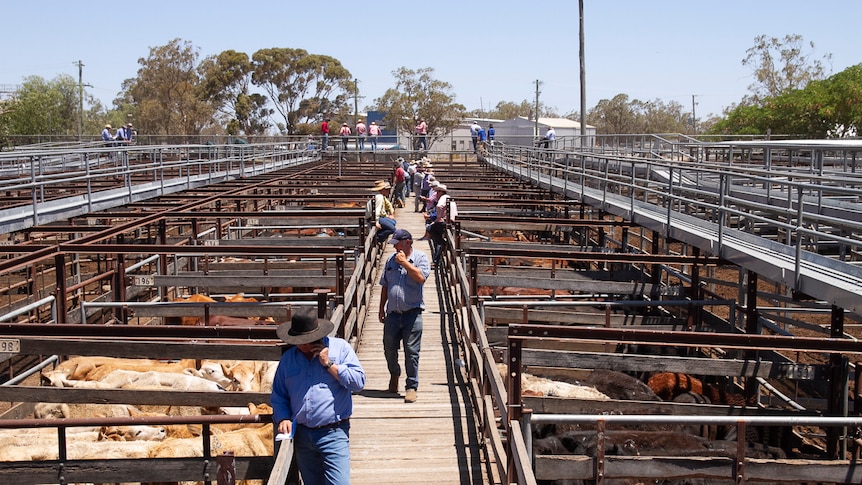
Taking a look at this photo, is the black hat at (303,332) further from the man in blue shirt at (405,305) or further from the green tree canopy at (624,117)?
the green tree canopy at (624,117)

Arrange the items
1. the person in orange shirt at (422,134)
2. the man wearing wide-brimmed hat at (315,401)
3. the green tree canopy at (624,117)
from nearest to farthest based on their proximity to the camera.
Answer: the man wearing wide-brimmed hat at (315,401), the person in orange shirt at (422,134), the green tree canopy at (624,117)

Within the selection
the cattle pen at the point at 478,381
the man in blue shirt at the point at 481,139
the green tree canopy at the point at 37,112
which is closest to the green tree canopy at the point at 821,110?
the man in blue shirt at the point at 481,139

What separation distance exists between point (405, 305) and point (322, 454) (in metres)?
3.24

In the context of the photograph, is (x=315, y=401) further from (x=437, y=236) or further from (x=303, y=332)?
(x=437, y=236)

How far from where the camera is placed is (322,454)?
5.75 metres

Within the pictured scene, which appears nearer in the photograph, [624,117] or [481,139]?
[481,139]

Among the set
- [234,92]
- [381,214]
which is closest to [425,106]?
[234,92]

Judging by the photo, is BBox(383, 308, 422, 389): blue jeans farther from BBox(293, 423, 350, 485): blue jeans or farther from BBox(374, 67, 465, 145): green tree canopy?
BBox(374, 67, 465, 145): green tree canopy

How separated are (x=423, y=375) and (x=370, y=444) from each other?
2.27 metres

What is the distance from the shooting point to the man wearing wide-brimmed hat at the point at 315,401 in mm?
5672

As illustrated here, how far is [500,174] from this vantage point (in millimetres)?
35188

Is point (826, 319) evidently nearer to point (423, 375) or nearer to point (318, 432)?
point (423, 375)

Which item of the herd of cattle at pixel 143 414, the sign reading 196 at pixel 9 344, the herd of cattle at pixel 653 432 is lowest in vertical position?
the herd of cattle at pixel 653 432

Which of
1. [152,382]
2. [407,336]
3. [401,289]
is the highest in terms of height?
[401,289]
